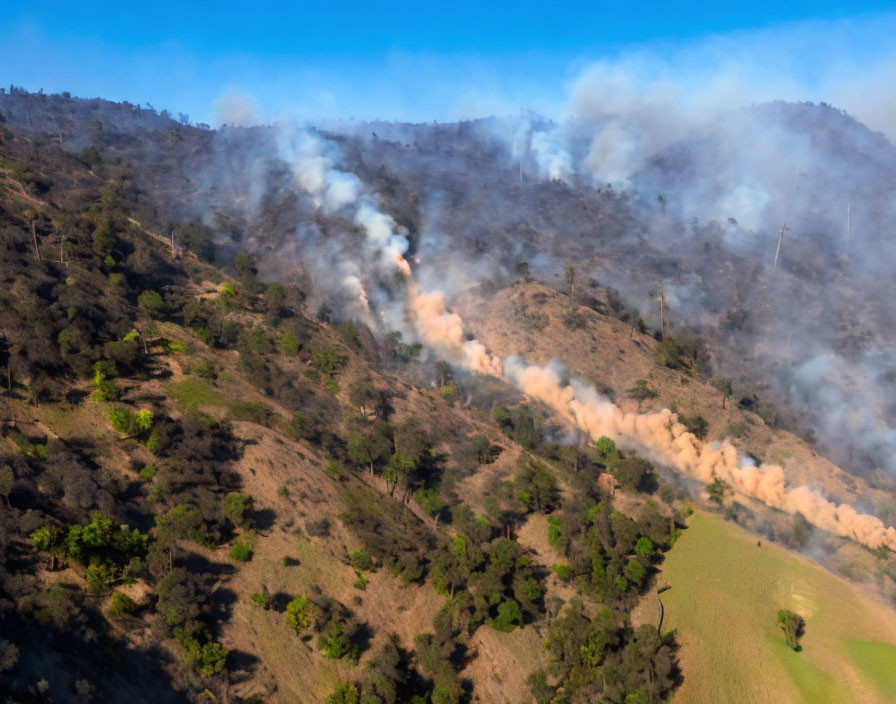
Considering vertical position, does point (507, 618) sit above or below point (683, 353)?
below

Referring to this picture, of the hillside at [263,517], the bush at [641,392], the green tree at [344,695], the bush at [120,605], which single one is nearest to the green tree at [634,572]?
the hillside at [263,517]

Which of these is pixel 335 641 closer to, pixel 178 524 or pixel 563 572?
pixel 178 524

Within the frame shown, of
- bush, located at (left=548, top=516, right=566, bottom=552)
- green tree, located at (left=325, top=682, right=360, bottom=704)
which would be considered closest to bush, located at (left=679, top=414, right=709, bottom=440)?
bush, located at (left=548, top=516, right=566, bottom=552)

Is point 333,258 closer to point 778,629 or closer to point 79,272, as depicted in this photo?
point 79,272

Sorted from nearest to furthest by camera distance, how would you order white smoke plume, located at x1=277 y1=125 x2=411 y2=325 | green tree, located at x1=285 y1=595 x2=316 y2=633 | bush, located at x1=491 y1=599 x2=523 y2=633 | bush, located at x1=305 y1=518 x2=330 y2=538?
green tree, located at x1=285 y1=595 x2=316 y2=633
bush, located at x1=491 y1=599 x2=523 y2=633
bush, located at x1=305 y1=518 x2=330 y2=538
white smoke plume, located at x1=277 y1=125 x2=411 y2=325

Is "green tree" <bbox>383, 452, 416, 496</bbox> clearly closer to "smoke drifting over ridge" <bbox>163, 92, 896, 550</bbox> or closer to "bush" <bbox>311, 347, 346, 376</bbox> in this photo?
"bush" <bbox>311, 347, 346, 376</bbox>

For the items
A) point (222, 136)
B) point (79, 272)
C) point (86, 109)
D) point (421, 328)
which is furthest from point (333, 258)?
point (86, 109)

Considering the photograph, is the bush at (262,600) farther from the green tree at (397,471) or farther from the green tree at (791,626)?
the green tree at (791,626)

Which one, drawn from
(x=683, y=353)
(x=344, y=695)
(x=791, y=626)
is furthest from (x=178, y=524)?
(x=683, y=353)
